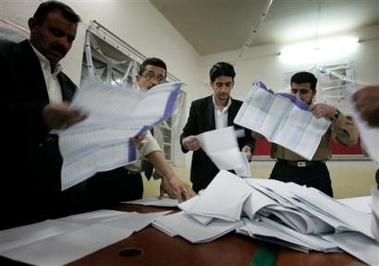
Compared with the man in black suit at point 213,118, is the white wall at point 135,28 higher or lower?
higher

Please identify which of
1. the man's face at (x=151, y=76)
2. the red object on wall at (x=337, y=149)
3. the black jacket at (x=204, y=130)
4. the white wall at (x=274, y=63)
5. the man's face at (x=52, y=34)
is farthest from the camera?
the white wall at (x=274, y=63)

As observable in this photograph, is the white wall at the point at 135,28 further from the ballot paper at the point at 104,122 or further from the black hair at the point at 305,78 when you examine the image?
the black hair at the point at 305,78

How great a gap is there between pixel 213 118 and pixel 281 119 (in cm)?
73

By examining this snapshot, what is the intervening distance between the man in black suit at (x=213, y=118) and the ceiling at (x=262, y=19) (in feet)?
5.14

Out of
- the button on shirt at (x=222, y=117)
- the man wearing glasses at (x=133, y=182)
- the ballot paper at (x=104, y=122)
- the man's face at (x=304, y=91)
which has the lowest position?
the man wearing glasses at (x=133, y=182)

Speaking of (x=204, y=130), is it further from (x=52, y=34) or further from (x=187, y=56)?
(x=187, y=56)

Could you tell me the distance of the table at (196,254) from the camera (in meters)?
0.44

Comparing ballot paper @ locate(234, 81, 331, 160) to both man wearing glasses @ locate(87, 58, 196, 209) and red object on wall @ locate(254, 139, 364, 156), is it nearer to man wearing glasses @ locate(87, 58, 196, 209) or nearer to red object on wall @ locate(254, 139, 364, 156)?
man wearing glasses @ locate(87, 58, 196, 209)

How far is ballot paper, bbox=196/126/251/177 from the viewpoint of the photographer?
3.49ft

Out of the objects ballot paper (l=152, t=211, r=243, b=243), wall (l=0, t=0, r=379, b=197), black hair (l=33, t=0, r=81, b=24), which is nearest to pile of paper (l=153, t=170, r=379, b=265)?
ballot paper (l=152, t=211, r=243, b=243)

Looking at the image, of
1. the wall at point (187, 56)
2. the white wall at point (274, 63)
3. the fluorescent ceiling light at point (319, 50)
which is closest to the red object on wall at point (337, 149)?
the wall at point (187, 56)

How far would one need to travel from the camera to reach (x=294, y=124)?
1.04 meters

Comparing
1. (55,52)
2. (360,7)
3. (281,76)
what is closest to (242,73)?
(281,76)

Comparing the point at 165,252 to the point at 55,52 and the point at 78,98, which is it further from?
the point at 55,52
